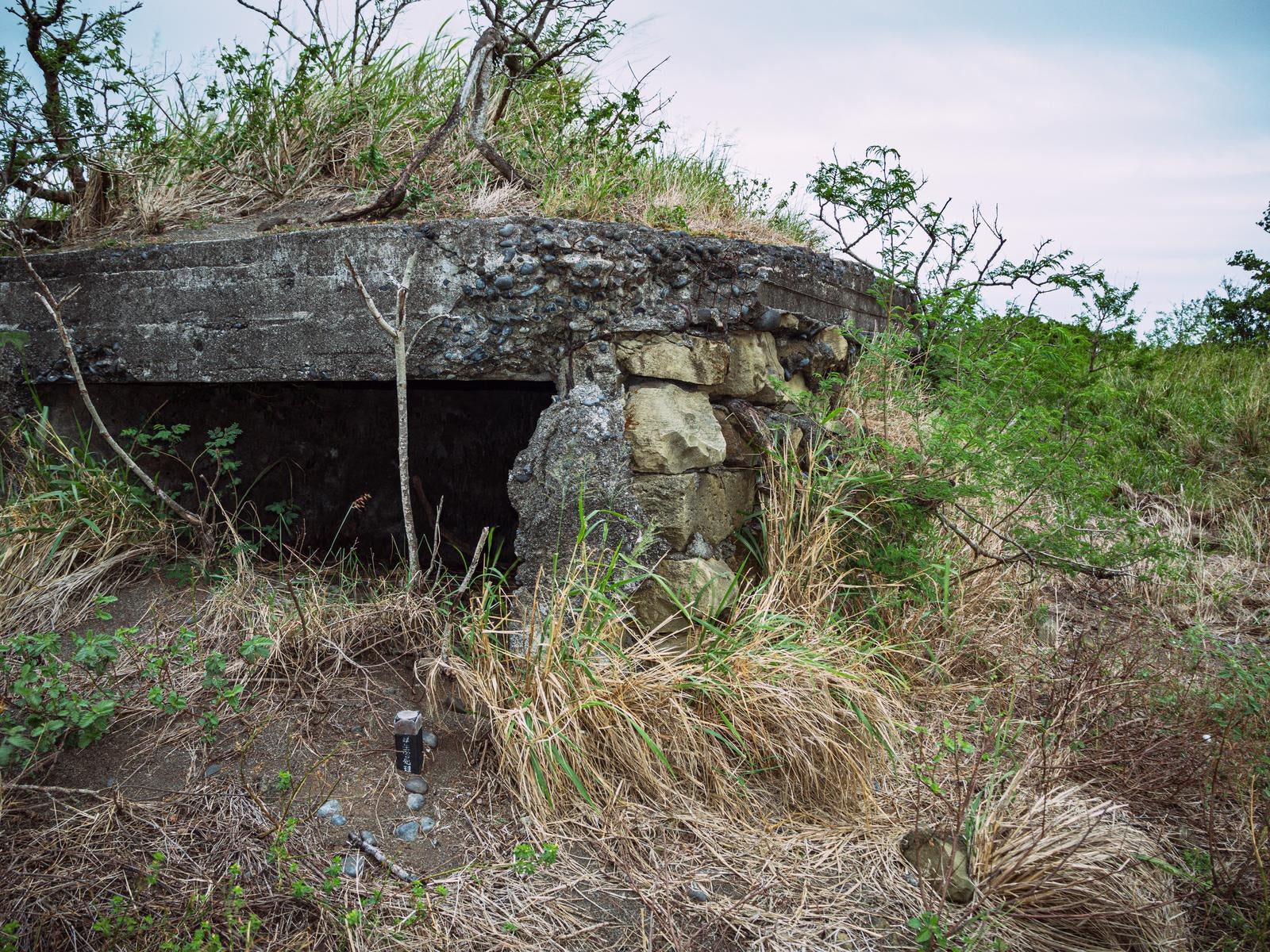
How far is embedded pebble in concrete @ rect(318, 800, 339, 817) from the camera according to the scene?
238cm

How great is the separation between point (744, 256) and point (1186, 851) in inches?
86.4

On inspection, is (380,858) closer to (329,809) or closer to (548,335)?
(329,809)

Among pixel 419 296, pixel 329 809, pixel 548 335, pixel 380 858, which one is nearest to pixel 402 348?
pixel 419 296

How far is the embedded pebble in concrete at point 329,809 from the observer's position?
2.38 metres

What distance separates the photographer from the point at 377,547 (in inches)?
168

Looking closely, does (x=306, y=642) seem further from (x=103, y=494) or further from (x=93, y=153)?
(x=93, y=153)

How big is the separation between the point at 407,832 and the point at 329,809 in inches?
8.5

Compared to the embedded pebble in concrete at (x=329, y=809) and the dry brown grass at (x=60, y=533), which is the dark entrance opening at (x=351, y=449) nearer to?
the dry brown grass at (x=60, y=533)

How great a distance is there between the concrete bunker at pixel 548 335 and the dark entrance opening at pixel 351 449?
1.34ft

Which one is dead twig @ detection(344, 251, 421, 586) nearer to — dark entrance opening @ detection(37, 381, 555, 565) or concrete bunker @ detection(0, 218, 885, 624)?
concrete bunker @ detection(0, 218, 885, 624)

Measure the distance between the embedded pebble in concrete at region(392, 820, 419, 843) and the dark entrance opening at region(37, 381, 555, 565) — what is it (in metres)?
1.59

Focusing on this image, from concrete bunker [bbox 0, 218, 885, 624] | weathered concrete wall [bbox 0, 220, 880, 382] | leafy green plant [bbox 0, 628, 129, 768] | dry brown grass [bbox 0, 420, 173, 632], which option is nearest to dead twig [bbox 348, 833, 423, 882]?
leafy green plant [bbox 0, 628, 129, 768]

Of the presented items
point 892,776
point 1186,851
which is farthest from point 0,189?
point 1186,851

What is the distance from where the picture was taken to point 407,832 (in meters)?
2.37
